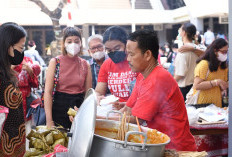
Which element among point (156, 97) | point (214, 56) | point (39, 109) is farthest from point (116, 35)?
point (214, 56)

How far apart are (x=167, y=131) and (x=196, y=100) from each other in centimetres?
198

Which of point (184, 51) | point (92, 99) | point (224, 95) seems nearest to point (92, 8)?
point (184, 51)

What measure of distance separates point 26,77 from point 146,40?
5.88 feet

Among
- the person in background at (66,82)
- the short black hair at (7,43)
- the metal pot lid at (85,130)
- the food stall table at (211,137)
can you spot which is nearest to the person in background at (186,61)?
the food stall table at (211,137)

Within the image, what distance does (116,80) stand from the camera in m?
2.28

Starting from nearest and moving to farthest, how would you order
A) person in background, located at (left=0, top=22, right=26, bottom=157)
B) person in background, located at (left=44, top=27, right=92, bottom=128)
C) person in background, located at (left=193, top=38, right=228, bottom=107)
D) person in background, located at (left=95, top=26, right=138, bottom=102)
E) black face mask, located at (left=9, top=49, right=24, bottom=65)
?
person in background, located at (left=0, top=22, right=26, bottom=157)
black face mask, located at (left=9, top=49, right=24, bottom=65)
person in background, located at (left=95, top=26, right=138, bottom=102)
person in background, located at (left=44, top=27, right=92, bottom=128)
person in background, located at (left=193, top=38, right=228, bottom=107)

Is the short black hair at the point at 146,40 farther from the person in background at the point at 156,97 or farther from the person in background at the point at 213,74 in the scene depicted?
the person in background at the point at 213,74

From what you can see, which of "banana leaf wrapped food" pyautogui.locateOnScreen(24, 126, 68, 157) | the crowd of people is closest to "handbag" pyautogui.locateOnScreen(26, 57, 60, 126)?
the crowd of people

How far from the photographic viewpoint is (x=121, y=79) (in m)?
2.26

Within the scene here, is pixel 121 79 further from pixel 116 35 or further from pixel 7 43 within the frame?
pixel 7 43

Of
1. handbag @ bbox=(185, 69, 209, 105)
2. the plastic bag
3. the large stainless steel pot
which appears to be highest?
the large stainless steel pot

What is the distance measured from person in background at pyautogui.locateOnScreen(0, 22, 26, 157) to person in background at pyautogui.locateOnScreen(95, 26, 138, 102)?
2.18 ft

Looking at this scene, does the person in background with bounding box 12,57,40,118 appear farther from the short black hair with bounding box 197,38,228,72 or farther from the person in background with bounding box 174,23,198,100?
the short black hair with bounding box 197,38,228,72

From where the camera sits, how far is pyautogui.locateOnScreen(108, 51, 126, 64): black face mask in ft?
7.54
